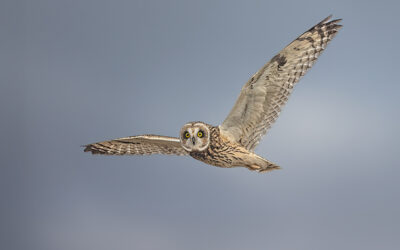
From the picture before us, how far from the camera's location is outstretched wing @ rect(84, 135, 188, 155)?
29.7 ft

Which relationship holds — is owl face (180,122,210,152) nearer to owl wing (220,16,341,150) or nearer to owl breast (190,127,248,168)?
owl breast (190,127,248,168)

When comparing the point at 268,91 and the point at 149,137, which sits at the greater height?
the point at 268,91

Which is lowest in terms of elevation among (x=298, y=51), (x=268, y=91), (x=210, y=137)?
(x=210, y=137)

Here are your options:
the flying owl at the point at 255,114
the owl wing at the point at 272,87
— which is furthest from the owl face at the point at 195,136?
the owl wing at the point at 272,87

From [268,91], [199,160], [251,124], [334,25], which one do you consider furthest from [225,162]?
[334,25]

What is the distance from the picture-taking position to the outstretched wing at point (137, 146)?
9.04 metres

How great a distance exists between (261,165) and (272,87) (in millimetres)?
1465

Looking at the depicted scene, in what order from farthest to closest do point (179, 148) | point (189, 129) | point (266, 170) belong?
point (179, 148), point (266, 170), point (189, 129)

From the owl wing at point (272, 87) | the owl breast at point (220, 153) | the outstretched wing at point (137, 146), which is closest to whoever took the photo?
the owl breast at point (220, 153)

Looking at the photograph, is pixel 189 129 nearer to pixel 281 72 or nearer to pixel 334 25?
pixel 281 72

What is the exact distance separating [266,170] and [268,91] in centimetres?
145

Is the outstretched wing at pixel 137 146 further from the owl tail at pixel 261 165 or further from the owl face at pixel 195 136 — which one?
the owl tail at pixel 261 165

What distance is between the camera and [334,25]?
8.98m

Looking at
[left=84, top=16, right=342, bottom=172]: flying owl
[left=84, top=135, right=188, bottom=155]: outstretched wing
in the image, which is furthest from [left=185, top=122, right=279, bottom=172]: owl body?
[left=84, top=135, right=188, bottom=155]: outstretched wing
